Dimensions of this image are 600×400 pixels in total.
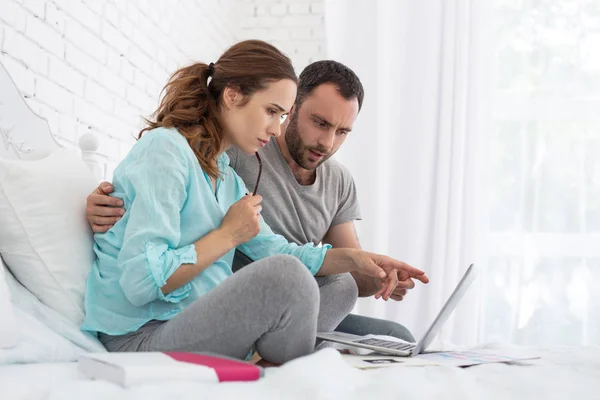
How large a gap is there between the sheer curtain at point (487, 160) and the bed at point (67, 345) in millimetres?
1728

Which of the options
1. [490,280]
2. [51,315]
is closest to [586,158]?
[490,280]

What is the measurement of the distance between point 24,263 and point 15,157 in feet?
1.03

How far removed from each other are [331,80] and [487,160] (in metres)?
1.52

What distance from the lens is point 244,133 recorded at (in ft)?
5.41

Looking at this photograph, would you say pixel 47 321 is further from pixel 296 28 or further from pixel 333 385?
pixel 296 28

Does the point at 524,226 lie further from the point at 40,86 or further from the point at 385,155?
the point at 40,86

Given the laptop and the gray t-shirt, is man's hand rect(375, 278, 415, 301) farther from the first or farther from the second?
the gray t-shirt

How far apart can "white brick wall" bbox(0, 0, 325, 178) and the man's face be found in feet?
2.26

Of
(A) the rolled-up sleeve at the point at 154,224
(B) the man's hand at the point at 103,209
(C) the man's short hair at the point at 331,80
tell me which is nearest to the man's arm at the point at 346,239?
(C) the man's short hair at the point at 331,80

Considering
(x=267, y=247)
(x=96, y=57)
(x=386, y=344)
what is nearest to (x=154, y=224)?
(x=267, y=247)

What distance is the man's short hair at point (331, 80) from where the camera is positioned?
7.43 feet

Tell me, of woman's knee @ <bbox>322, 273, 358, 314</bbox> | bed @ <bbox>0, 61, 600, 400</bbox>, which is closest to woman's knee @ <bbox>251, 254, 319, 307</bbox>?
bed @ <bbox>0, 61, 600, 400</bbox>

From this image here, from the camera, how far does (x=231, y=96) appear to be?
167 centimetres

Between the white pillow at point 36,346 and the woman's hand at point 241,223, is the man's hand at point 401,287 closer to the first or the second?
the woman's hand at point 241,223
